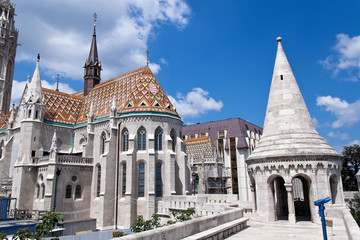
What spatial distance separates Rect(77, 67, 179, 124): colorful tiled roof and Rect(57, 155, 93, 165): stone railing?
562 centimetres

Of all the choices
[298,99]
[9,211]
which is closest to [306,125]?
[298,99]

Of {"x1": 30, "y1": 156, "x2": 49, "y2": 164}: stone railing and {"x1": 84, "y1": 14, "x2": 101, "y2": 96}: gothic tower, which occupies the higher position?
{"x1": 84, "y1": 14, "x2": 101, "y2": 96}: gothic tower

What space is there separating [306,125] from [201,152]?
35862mm

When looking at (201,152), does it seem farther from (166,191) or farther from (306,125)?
(306,125)

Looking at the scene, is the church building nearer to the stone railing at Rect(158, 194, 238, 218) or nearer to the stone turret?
the stone railing at Rect(158, 194, 238, 218)

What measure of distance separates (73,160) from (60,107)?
11256mm

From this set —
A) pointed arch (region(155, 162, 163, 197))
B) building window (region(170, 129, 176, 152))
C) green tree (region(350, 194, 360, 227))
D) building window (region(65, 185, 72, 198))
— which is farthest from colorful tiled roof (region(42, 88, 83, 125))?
green tree (region(350, 194, 360, 227))

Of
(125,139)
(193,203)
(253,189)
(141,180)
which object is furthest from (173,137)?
(253,189)

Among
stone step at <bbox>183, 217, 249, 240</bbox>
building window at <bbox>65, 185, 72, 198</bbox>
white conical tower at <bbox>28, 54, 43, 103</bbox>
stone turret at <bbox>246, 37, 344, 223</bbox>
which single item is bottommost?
stone step at <bbox>183, 217, 249, 240</bbox>

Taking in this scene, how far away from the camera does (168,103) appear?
33.6 metres

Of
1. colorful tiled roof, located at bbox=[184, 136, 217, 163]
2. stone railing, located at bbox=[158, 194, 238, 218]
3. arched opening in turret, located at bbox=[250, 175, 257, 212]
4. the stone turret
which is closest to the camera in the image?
the stone turret

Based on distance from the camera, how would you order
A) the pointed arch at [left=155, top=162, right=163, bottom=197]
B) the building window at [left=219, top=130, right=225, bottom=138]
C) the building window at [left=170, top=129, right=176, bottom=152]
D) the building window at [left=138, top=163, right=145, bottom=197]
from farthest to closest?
the building window at [left=219, top=130, right=225, bottom=138]
the building window at [left=170, top=129, right=176, bottom=152]
the pointed arch at [left=155, top=162, right=163, bottom=197]
the building window at [left=138, top=163, right=145, bottom=197]

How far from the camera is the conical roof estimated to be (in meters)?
15.3

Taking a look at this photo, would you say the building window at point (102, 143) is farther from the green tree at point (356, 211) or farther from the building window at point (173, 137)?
the green tree at point (356, 211)
